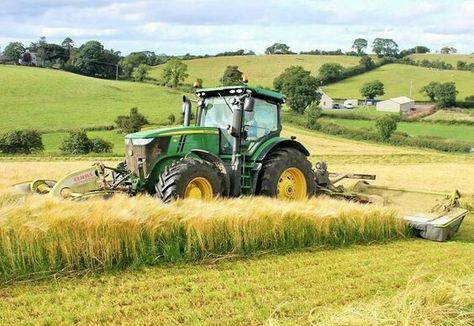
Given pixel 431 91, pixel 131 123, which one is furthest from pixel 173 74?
pixel 431 91

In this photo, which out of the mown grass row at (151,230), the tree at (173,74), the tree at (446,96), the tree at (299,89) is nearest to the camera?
the mown grass row at (151,230)

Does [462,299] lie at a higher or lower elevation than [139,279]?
higher

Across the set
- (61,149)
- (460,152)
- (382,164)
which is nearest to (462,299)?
(382,164)

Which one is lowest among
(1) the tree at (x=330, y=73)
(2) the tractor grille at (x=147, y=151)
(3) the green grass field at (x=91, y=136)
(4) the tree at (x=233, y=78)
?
(3) the green grass field at (x=91, y=136)

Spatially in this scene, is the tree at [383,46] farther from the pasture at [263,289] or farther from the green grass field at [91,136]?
the pasture at [263,289]

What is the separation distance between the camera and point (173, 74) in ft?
268

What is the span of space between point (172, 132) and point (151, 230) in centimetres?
291

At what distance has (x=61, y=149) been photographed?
136 feet

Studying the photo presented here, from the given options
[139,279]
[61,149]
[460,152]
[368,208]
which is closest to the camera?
[139,279]

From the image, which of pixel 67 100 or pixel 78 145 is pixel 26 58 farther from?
pixel 78 145

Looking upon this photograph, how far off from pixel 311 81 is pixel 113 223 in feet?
207

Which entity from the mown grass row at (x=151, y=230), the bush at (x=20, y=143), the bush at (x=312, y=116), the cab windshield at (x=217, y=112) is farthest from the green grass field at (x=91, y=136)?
the mown grass row at (x=151, y=230)

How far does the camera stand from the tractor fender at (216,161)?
32.7ft

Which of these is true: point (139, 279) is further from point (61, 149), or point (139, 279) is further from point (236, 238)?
point (61, 149)
